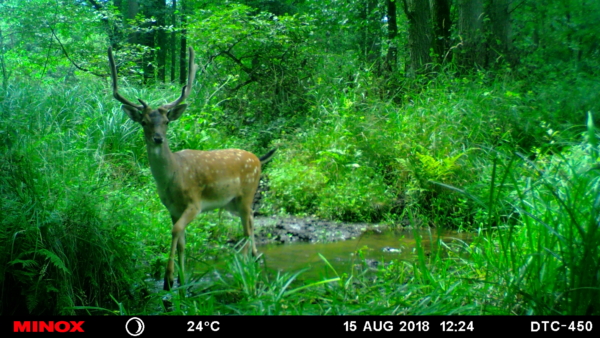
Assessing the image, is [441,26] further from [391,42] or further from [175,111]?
[175,111]

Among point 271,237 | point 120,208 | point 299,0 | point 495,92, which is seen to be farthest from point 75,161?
point 299,0

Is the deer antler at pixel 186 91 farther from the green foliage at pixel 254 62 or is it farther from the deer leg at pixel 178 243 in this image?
the green foliage at pixel 254 62

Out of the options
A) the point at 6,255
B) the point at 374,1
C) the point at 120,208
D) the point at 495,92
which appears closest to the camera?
the point at 6,255

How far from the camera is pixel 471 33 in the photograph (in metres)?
12.9

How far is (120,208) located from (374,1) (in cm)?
1439

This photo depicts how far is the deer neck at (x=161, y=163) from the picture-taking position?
18.4 feet

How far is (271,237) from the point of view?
26.2ft

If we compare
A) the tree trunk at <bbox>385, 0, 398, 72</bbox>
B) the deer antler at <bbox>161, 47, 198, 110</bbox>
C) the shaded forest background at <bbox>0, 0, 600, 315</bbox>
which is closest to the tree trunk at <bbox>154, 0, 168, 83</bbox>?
the shaded forest background at <bbox>0, 0, 600, 315</bbox>

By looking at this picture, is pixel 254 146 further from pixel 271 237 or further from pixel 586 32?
pixel 586 32

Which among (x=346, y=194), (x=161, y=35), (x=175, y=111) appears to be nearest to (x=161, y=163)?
(x=175, y=111)

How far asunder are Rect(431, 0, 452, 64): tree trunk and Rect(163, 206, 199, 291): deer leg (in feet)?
29.8
